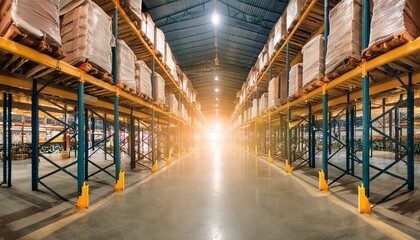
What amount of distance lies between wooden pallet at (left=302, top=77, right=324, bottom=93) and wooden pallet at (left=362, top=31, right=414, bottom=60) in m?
1.45

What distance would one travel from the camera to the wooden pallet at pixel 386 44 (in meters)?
3.31

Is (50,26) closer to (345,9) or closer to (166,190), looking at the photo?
(166,190)

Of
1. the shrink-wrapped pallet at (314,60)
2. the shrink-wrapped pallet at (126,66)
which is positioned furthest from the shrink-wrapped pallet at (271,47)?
the shrink-wrapped pallet at (126,66)

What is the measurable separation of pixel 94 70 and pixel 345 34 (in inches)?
186

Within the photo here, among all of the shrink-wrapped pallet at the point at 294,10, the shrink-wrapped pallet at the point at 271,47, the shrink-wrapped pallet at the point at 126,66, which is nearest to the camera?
the shrink-wrapped pallet at the point at 126,66

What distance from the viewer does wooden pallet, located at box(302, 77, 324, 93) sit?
549cm

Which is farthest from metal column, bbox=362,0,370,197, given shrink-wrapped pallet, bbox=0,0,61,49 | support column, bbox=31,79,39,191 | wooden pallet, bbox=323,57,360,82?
support column, bbox=31,79,39,191

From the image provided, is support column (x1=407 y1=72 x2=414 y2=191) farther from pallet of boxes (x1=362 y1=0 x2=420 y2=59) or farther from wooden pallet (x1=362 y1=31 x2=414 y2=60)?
pallet of boxes (x1=362 y1=0 x2=420 y2=59)

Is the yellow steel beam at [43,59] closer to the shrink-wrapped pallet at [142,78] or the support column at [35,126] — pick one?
the support column at [35,126]

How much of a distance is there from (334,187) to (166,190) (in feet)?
13.1

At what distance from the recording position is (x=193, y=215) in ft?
12.8

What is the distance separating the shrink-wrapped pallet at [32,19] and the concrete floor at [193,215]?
2.62 metres

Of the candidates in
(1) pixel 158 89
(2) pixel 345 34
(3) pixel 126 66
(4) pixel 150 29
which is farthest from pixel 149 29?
(2) pixel 345 34

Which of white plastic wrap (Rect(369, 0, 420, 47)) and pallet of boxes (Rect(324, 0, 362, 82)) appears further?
pallet of boxes (Rect(324, 0, 362, 82))
